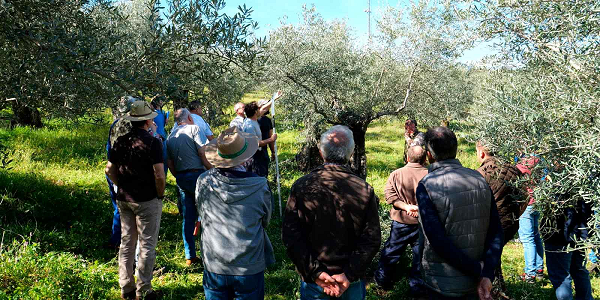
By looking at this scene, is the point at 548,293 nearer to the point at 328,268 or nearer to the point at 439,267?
the point at 439,267

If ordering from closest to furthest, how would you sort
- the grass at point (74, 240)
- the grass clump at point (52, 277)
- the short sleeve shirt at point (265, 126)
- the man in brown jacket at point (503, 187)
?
1. the man in brown jacket at point (503, 187)
2. the grass clump at point (52, 277)
3. the grass at point (74, 240)
4. the short sleeve shirt at point (265, 126)

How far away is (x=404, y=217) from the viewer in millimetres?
5598

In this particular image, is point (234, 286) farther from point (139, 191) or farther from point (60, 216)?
point (60, 216)

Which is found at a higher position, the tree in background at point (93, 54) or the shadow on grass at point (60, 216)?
the tree in background at point (93, 54)

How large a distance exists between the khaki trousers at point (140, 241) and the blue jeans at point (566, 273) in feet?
14.9

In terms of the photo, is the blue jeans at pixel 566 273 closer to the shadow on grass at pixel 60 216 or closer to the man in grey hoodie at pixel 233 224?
the man in grey hoodie at pixel 233 224

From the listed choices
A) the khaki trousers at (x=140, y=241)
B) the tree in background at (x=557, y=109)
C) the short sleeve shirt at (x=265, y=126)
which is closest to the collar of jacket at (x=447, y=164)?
the tree in background at (x=557, y=109)

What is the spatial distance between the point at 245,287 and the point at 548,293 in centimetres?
471

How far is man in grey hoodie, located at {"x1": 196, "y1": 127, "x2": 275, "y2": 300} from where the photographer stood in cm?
352

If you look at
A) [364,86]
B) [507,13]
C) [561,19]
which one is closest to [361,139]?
[364,86]

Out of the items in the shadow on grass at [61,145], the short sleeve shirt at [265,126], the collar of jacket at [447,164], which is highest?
the short sleeve shirt at [265,126]

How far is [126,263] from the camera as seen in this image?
4777mm

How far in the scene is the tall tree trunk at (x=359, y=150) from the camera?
12039 millimetres

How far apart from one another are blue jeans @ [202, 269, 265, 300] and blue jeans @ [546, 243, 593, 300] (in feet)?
11.3
